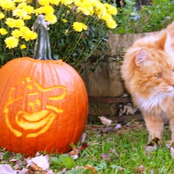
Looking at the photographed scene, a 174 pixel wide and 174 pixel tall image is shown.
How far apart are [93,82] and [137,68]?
92cm

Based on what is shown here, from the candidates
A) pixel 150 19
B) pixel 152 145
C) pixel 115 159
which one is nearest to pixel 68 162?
pixel 115 159

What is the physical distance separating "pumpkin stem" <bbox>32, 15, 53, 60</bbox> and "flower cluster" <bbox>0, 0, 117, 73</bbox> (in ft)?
0.19

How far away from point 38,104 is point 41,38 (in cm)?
57

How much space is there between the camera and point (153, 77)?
2559 millimetres

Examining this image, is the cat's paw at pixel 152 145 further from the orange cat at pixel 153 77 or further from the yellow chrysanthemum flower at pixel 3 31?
the yellow chrysanthemum flower at pixel 3 31

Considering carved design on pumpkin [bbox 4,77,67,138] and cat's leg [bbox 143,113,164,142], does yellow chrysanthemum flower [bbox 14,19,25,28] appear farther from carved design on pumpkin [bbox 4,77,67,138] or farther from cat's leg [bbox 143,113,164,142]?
cat's leg [bbox 143,113,164,142]

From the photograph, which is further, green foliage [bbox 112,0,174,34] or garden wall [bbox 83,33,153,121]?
green foliage [bbox 112,0,174,34]

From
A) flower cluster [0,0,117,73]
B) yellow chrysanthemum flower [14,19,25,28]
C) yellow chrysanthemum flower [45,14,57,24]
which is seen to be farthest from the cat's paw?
yellow chrysanthemum flower [14,19,25,28]

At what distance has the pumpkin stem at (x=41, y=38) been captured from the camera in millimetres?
2482

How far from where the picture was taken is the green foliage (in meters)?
3.73

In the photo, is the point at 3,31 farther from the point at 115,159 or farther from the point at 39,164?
the point at 115,159

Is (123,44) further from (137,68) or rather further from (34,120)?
(34,120)

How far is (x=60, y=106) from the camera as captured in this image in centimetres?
240

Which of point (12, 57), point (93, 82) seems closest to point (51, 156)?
point (12, 57)
